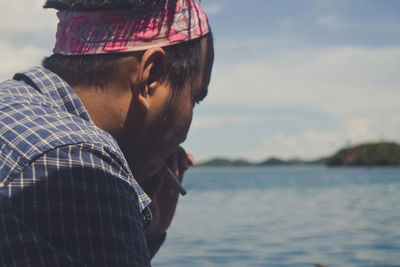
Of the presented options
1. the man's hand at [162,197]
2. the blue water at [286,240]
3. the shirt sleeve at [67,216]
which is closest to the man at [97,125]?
the shirt sleeve at [67,216]

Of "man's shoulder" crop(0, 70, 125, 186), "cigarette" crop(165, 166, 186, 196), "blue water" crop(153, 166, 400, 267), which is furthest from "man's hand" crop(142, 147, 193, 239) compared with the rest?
"blue water" crop(153, 166, 400, 267)

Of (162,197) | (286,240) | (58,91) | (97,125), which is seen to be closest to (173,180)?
(162,197)

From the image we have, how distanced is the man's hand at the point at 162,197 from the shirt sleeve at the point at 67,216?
920 millimetres

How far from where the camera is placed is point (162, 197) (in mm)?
1989

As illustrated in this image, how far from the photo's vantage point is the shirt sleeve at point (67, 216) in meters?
0.89

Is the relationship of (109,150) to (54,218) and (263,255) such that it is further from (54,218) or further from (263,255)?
(263,255)

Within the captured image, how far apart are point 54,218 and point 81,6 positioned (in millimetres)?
660

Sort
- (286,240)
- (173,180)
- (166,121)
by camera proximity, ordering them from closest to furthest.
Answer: (166,121) → (173,180) → (286,240)

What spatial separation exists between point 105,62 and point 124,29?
0.09 metres

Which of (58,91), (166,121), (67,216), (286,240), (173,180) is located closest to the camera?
(67,216)

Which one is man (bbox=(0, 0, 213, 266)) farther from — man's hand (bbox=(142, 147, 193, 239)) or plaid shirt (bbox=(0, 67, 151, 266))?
man's hand (bbox=(142, 147, 193, 239))

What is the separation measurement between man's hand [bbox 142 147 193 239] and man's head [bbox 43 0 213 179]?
48 centimetres

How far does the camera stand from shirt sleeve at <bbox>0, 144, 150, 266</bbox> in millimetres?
886

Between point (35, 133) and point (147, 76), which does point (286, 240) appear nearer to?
point (147, 76)
